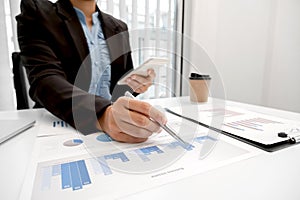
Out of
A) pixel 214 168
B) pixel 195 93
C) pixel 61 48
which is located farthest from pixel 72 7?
pixel 214 168

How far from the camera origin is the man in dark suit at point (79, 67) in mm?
384

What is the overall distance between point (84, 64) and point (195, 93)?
1.47 feet

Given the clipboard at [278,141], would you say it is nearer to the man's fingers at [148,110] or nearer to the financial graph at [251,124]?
the financial graph at [251,124]

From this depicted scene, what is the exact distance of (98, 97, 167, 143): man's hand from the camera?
14.3 inches

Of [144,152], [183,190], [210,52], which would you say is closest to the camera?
[183,190]

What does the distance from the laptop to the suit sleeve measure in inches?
2.5

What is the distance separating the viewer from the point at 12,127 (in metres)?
0.45

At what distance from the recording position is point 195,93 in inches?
31.5

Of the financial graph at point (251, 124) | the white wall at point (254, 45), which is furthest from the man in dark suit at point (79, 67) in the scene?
the white wall at point (254, 45)

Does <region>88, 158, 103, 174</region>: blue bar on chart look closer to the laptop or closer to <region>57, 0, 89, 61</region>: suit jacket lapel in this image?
the laptop

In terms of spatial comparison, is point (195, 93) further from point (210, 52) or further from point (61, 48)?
point (210, 52)

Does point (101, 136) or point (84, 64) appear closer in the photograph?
point (101, 136)

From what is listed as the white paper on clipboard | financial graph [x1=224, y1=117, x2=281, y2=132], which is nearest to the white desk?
financial graph [x1=224, y1=117, x2=281, y2=132]

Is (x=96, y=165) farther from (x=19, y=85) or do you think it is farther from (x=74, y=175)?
(x=19, y=85)
